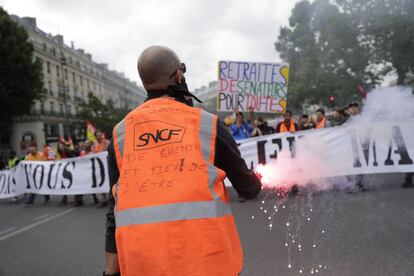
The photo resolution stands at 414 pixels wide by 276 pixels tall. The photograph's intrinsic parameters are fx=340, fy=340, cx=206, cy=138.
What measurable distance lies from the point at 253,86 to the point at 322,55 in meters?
26.2

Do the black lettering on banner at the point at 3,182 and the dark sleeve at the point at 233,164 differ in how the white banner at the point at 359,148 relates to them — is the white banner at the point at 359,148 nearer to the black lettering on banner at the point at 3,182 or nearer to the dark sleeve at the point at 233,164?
the dark sleeve at the point at 233,164

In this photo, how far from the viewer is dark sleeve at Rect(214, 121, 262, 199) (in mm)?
1418

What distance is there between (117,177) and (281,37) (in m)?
48.7

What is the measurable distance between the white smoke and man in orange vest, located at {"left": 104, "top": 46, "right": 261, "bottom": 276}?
461cm

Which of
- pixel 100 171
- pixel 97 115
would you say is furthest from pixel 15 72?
pixel 100 171

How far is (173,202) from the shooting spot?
1.23 meters

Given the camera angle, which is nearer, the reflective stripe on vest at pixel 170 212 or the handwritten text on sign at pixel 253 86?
the reflective stripe on vest at pixel 170 212

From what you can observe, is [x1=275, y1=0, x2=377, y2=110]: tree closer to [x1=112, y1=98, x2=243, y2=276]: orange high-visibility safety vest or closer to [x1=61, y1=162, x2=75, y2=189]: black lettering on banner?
[x1=61, y1=162, x2=75, y2=189]: black lettering on banner

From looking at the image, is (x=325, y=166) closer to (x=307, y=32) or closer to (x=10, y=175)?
(x=10, y=175)

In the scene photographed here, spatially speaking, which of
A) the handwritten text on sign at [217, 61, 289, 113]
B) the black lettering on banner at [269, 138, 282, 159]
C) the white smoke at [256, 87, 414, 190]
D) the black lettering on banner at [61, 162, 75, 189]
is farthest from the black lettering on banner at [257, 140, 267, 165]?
the black lettering on banner at [61, 162, 75, 189]

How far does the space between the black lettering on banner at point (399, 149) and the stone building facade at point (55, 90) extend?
33.6 meters

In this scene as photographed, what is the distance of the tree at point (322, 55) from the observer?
17.9 metres

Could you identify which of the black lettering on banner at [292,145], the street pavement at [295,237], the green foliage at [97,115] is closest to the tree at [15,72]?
the green foliage at [97,115]

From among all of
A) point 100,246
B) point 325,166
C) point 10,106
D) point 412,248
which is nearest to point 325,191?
point 325,166
